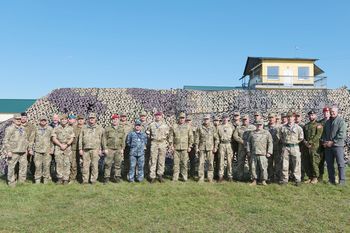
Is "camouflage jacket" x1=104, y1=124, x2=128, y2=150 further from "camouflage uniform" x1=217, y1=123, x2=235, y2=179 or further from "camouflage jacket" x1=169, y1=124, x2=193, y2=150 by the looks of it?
"camouflage uniform" x1=217, y1=123, x2=235, y2=179

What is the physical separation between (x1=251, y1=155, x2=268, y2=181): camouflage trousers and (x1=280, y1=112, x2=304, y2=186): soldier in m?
0.38

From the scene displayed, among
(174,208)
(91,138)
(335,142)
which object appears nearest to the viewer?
(174,208)

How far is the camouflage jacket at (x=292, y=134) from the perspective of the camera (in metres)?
7.58

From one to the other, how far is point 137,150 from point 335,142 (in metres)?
4.06

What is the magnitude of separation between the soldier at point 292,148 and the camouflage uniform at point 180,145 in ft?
6.57

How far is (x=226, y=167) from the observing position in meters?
8.20

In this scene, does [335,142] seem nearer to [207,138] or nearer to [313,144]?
[313,144]

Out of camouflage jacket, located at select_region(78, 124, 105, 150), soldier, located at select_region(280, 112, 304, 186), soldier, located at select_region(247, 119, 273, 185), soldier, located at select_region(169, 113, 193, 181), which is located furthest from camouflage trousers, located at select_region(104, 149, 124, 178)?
soldier, located at select_region(280, 112, 304, 186)

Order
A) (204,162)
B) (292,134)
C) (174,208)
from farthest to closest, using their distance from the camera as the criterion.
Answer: (204,162) → (292,134) → (174,208)

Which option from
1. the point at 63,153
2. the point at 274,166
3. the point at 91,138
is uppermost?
the point at 91,138

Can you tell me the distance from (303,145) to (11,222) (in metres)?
5.87

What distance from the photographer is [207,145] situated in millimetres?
8039

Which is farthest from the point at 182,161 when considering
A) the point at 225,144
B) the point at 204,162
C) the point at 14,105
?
the point at 14,105

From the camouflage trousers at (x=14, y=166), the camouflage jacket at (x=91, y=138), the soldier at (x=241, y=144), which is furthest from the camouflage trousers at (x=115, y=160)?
the soldier at (x=241, y=144)
